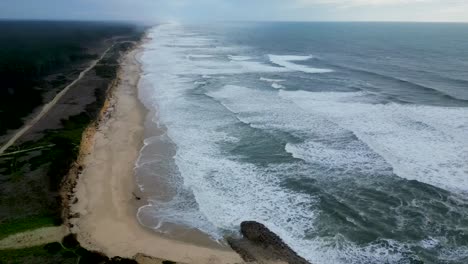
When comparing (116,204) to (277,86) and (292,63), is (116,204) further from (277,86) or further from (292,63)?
(292,63)

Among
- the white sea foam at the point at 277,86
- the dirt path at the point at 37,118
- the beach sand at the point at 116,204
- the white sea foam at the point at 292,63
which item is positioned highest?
the white sea foam at the point at 292,63

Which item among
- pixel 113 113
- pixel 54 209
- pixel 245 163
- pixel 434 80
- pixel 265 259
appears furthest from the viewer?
pixel 434 80

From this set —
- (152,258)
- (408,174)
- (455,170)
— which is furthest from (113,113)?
(455,170)

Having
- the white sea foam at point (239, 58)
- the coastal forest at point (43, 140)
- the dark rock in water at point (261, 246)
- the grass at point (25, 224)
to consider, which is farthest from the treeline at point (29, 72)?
the white sea foam at point (239, 58)

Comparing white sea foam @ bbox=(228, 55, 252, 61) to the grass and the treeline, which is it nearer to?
the treeline

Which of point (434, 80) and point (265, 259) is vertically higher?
point (434, 80)

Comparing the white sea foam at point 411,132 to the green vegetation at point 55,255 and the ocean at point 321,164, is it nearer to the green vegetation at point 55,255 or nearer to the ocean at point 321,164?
the ocean at point 321,164

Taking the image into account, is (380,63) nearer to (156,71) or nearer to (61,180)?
(156,71)
